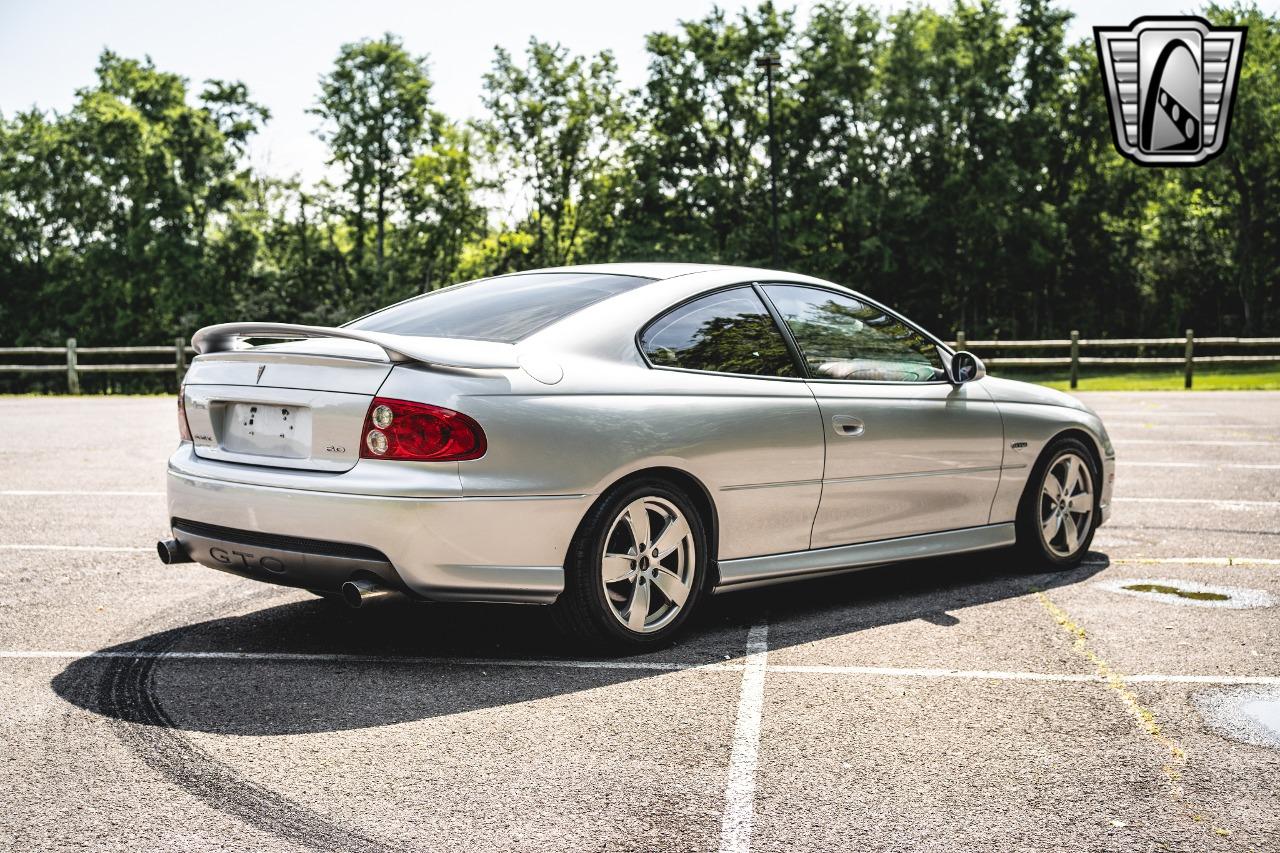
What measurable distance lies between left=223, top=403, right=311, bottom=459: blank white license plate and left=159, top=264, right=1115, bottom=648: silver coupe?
0.01 metres

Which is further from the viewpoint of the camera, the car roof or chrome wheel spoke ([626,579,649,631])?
the car roof

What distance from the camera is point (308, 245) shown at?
186 feet

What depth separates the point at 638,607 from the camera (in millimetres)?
5004

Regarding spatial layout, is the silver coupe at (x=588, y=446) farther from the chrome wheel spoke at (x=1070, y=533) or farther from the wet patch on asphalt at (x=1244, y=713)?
the wet patch on asphalt at (x=1244, y=713)

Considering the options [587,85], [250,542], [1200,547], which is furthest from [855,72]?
[250,542]

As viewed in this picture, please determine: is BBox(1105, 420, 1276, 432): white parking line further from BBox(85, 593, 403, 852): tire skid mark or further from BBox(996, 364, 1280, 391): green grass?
BBox(85, 593, 403, 852): tire skid mark

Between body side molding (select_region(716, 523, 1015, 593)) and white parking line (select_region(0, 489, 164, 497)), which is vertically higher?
body side molding (select_region(716, 523, 1015, 593))

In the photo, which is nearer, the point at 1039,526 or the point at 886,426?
the point at 886,426

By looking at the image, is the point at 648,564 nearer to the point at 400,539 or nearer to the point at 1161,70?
the point at 400,539

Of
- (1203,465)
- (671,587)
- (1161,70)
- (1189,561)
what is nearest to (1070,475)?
(1189,561)

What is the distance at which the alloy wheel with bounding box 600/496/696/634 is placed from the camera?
194 inches

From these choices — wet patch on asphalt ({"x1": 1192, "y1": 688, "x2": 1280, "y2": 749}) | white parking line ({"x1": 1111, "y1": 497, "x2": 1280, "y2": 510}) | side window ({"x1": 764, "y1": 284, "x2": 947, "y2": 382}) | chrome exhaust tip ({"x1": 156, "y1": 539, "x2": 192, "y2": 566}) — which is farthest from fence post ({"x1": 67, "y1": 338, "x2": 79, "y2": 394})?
wet patch on asphalt ({"x1": 1192, "y1": 688, "x2": 1280, "y2": 749})

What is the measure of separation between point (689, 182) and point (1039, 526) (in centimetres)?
4351

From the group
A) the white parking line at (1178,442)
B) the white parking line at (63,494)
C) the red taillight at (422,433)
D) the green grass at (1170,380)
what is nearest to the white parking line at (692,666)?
the red taillight at (422,433)
